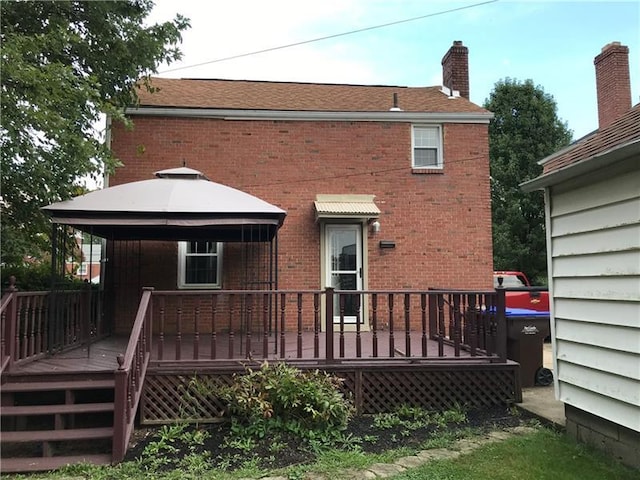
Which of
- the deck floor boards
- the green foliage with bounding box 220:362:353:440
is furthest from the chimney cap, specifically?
the green foliage with bounding box 220:362:353:440

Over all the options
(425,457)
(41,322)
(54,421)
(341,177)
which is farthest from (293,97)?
(425,457)

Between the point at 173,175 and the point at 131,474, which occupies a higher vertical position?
the point at 173,175

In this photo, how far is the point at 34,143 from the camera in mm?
6449

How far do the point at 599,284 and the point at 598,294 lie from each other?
0.09 metres

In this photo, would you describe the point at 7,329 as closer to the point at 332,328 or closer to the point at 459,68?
the point at 332,328

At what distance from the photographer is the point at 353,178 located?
966 cm

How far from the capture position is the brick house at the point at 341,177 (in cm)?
926

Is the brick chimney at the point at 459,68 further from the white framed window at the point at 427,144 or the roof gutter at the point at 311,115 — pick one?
the white framed window at the point at 427,144

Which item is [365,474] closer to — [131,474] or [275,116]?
[131,474]

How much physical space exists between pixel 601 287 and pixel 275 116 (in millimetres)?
6925

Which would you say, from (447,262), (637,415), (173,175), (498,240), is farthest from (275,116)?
(498,240)

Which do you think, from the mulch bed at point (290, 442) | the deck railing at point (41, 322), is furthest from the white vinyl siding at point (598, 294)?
the deck railing at point (41, 322)

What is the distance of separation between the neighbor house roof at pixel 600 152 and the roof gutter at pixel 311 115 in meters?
4.43

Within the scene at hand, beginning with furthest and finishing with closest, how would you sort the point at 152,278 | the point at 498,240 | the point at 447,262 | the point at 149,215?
the point at 498,240 < the point at 447,262 < the point at 152,278 < the point at 149,215
